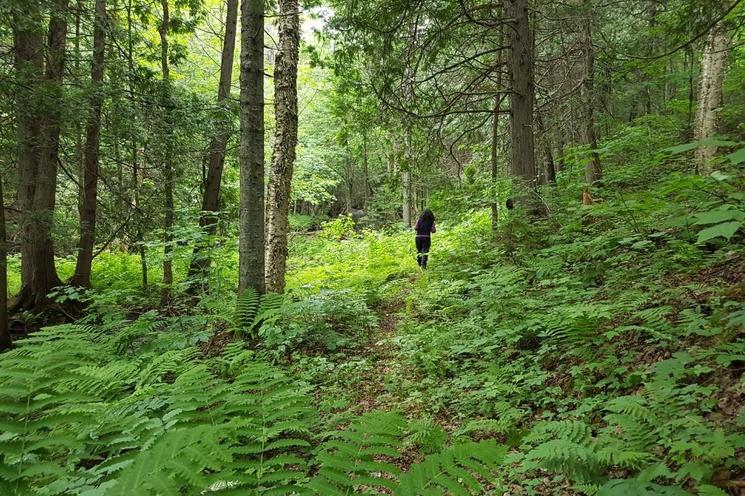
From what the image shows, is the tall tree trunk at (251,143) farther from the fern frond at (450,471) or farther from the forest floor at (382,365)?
the fern frond at (450,471)

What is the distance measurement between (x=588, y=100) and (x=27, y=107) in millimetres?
11227

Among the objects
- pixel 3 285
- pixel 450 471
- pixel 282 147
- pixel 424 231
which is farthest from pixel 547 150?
pixel 3 285

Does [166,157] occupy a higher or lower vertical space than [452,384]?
higher

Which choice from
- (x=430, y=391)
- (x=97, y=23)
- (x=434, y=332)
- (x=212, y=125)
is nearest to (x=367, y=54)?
(x=212, y=125)

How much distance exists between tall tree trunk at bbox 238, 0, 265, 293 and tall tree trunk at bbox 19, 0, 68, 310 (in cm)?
340

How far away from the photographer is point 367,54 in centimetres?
795

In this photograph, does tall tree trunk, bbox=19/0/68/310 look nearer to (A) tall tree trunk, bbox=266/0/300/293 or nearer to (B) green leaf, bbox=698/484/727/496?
(A) tall tree trunk, bbox=266/0/300/293

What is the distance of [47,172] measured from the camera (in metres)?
9.02

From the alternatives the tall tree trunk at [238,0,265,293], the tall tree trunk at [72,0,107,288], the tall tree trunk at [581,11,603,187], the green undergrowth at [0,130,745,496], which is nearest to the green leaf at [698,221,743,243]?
the green undergrowth at [0,130,745,496]

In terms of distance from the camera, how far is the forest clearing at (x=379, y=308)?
2068 millimetres

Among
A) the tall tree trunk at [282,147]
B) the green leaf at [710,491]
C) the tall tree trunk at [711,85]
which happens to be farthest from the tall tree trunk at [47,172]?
the tall tree trunk at [711,85]

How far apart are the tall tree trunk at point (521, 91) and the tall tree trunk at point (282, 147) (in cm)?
398

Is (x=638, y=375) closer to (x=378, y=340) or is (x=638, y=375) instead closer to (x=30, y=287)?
(x=378, y=340)

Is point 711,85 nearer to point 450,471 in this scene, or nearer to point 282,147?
point 282,147
